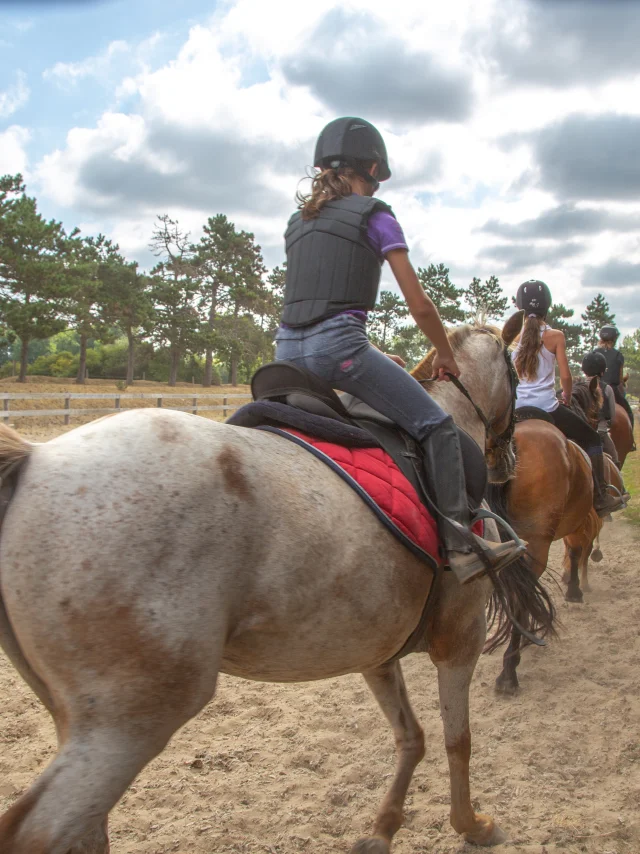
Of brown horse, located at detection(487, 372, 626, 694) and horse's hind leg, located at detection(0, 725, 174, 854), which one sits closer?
horse's hind leg, located at detection(0, 725, 174, 854)

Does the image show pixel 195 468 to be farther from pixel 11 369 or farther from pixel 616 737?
pixel 11 369

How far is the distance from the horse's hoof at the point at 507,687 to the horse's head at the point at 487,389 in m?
1.96

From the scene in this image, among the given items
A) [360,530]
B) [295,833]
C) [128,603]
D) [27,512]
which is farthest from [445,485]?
[295,833]

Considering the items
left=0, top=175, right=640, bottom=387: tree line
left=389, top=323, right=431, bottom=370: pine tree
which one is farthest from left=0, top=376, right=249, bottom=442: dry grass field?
left=389, top=323, right=431, bottom=370: pine tree

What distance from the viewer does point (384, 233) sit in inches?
105

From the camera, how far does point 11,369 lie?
5659 centimetres

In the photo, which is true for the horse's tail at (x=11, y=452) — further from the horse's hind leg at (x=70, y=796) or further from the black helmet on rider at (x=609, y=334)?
the black helmet on rider at (x=609, y=334)

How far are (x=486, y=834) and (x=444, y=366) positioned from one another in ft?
7.80

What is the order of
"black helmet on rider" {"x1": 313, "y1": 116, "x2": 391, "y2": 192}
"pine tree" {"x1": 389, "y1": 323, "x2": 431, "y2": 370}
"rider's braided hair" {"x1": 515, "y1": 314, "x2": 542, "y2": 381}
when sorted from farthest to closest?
"pine tree" {"x1": 389, "y1": 323, "x2": 431, "y2": 370} < "rider's braided hair" {"x1": 515, "y1": 314, "x2": 542, "y2": 381} < "black helmet on rider" {"x1": 313, "y1": 116, "x2": 391, "y2": 192}

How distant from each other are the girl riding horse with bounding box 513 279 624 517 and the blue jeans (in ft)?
10.8

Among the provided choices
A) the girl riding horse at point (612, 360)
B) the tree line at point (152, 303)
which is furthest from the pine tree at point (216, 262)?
the girl riding horse at point (612, 360)

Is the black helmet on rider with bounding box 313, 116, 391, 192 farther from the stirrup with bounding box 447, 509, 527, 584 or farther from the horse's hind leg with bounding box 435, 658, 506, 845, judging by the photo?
the horse's hind leg with bounding box 435, 658, 506, 845

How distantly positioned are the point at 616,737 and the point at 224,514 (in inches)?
144

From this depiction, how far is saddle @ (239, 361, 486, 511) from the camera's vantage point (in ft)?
8.32
